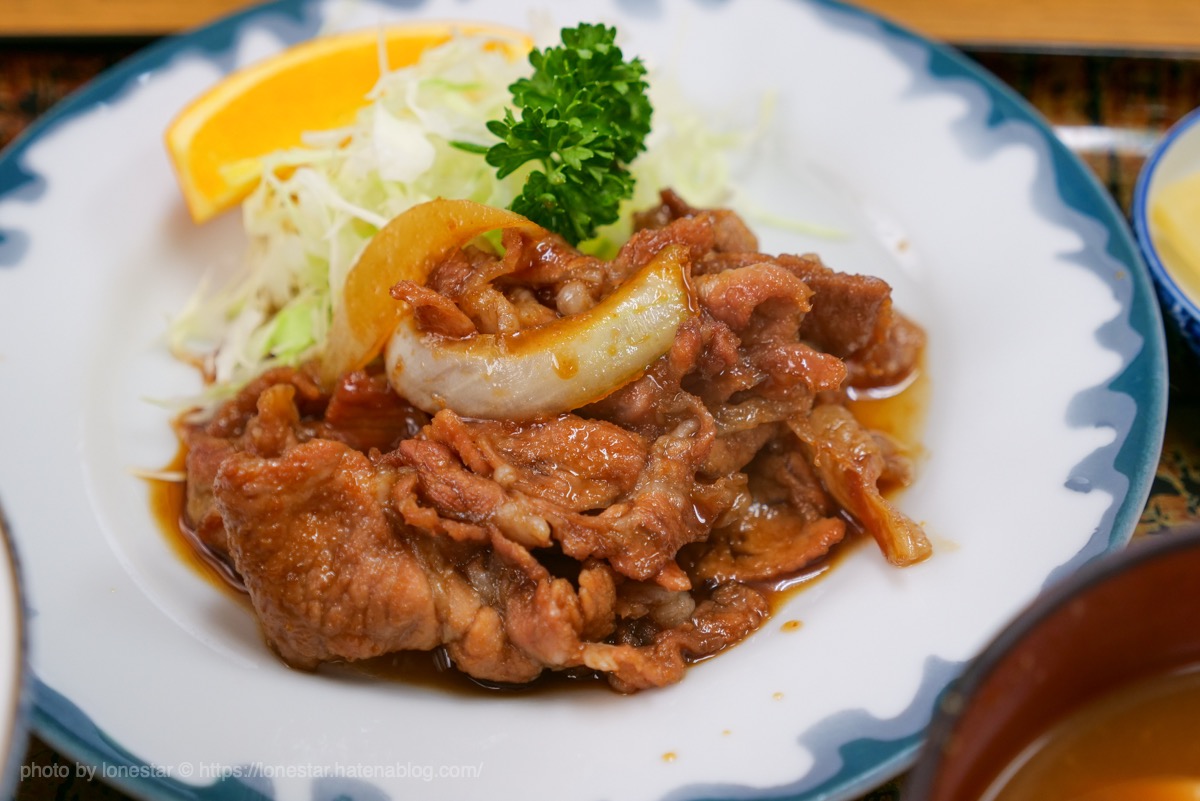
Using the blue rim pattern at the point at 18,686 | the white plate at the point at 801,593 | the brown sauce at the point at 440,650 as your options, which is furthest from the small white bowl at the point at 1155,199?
the blue rim pattern at the point at 18,686

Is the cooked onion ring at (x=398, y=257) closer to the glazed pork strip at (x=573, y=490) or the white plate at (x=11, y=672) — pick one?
the glazed pork strip at (x=573, y=490)

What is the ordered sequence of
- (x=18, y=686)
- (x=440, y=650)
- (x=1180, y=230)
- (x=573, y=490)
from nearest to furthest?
1. (x=18, y=686)
2. (x=573, y=490)
3. (x=440, y=650)
4. (x=1180, y=230)

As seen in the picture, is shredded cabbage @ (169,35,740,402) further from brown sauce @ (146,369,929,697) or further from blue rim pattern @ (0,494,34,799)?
blue rim pattern @ (0,494,34,799)

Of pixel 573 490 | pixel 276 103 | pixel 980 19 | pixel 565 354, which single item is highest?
pixel 276 103

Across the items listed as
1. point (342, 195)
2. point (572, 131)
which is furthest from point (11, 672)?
point (342, 195)

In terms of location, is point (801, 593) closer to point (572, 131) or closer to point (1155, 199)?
point (572, 131)

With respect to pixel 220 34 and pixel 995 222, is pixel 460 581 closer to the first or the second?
pixel 995 222
